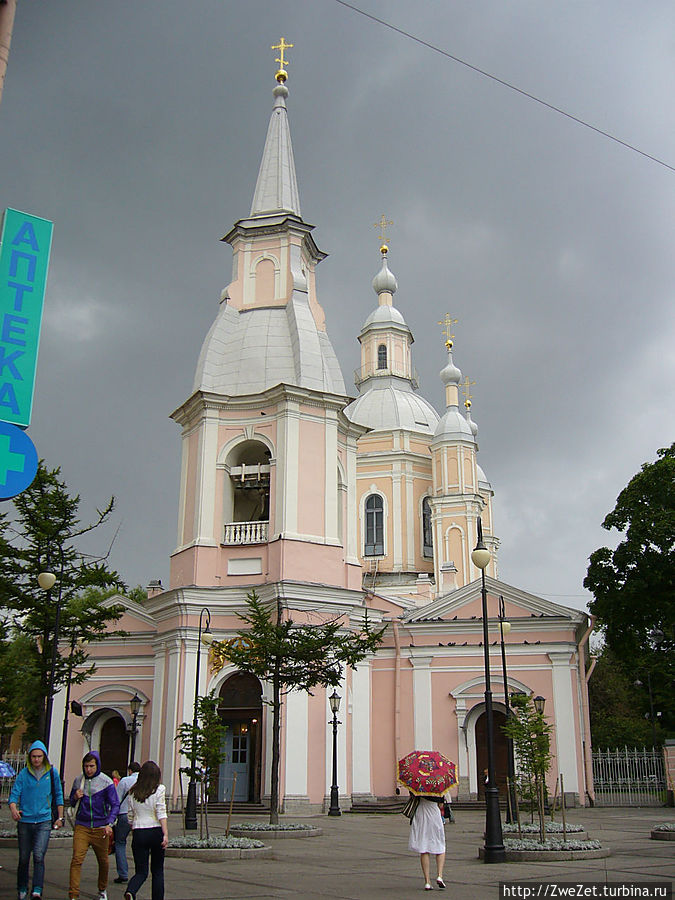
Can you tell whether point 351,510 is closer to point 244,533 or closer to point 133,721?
point 244,533

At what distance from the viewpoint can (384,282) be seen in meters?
52.5

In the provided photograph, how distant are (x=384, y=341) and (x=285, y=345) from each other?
1996 cm

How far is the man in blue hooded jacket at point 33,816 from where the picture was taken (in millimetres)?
9477

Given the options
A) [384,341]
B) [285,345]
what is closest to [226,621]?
[285,345]

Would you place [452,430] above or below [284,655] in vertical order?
above

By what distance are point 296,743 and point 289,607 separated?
377 cm

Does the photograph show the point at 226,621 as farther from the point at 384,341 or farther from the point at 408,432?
the point at 384,341

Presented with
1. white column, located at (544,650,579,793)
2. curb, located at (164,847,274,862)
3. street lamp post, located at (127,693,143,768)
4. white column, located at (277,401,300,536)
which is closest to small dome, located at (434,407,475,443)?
white column, located at (544,650,579,793)

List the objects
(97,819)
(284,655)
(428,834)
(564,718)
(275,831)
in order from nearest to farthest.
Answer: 1. (97,819)
2. (428,834)
3. (275,831)
4. (284,655)
5. (564,718)

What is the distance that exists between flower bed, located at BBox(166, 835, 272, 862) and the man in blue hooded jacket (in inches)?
219

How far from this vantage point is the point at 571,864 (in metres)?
13.4

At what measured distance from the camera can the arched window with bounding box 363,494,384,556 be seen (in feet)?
→ 143

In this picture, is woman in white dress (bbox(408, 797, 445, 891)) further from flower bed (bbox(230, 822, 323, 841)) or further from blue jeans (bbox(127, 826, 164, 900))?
flower bed (bbox(230, 822, 323, 841))

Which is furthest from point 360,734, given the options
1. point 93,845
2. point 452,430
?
point 93,845
